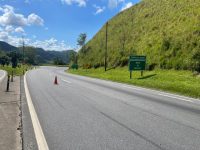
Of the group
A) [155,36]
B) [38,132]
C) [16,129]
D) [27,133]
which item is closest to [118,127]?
[38,132]

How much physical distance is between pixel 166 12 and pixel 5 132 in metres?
56.2

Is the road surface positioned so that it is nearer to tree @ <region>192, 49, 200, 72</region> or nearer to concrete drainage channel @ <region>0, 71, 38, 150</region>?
concrete drainage channel @ <region>0, 71, 38, 150</region>

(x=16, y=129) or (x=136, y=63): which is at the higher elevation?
(x=136, y=63)

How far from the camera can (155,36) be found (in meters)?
54.3

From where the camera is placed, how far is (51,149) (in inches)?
264

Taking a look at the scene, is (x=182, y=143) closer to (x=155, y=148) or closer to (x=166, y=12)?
(x=155, y=148)

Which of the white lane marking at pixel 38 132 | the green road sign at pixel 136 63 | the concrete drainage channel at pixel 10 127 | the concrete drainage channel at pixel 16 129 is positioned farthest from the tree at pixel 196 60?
the white lane marking at pixel 38 132

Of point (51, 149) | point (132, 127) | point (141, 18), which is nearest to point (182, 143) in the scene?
point (132, 127)

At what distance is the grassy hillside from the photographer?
4172cm

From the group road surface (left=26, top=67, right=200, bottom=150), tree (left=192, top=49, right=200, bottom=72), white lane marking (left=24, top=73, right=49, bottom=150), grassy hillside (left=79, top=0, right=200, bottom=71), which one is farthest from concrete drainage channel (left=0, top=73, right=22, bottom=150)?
grassy hillside (left=79, top=0, right=200, bottom=71)

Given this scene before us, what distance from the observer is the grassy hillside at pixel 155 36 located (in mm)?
41719

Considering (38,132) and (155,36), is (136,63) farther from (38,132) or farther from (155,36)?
(38,132)

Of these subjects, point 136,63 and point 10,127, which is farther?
point 136,63

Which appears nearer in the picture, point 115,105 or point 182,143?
point 182,143
